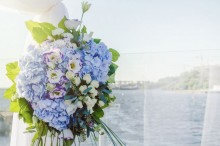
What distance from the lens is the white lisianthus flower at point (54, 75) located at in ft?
3.10

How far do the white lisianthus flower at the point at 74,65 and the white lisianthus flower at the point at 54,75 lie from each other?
0.03m

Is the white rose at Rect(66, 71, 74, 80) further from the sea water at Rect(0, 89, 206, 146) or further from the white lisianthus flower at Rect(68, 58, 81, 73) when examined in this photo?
the sea water at Rect(0, 89, 206, 146)

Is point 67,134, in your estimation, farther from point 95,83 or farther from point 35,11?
point 35,11

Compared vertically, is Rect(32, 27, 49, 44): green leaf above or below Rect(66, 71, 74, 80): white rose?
above

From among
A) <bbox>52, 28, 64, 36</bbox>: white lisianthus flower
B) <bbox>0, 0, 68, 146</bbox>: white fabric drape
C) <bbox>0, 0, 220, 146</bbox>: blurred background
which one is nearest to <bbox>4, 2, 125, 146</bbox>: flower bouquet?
<bbox>52, 28, 64, 36</bbox>: white lisianthus flower

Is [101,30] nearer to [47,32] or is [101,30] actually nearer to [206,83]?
[206,83]

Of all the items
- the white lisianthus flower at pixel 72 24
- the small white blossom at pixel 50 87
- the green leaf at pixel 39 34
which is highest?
the white lisianthus flower at pixel 72 24

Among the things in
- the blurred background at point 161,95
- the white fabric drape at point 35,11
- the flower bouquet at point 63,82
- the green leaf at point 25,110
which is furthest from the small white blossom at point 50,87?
the blurred background at point 161,95

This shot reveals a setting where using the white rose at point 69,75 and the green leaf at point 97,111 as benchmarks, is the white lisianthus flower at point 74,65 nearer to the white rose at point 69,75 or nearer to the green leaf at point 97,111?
the white rose at point 69,75

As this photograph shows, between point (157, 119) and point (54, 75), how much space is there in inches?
61.6

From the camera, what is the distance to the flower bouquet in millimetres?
958

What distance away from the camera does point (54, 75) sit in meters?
0.96

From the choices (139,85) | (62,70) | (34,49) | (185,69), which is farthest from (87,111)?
(185,69)

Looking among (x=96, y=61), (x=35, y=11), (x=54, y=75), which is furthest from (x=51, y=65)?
(x=35, y=11)
